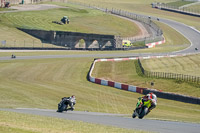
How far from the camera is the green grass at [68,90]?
100 feet

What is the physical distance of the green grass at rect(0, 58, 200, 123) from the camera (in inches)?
1200

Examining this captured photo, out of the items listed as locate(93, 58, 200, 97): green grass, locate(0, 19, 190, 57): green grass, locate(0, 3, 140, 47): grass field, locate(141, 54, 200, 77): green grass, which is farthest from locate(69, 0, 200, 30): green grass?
locate(93, 58, 200, 97): green grass

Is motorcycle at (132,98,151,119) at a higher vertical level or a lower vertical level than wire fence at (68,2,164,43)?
higher

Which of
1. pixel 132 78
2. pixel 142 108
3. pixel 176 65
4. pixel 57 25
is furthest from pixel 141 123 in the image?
pixel 57 25

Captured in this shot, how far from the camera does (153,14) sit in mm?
126688

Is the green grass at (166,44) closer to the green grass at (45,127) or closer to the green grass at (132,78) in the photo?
the green grass at (132,78)

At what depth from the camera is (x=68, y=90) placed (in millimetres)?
37812

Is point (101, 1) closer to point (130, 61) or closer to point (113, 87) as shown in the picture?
point (130, 61)

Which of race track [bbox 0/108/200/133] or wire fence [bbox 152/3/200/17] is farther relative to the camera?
wire fence [bbox 152/3/200/17]

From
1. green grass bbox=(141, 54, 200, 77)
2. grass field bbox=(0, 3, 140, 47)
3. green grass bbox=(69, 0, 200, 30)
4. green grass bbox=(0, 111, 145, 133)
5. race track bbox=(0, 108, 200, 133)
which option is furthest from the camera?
green grass bbox=(69, 0, 200, 30)

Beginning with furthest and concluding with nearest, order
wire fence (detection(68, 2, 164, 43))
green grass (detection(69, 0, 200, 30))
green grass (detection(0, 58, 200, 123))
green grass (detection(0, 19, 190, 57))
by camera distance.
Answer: green grass (detection(69, 0, 200, 30)) < wire fence (detection(68, 2, 164, 43)) < green grass (detection(0, 19, 190, 57)) < green grass (detection(0, 58, 200, 123))

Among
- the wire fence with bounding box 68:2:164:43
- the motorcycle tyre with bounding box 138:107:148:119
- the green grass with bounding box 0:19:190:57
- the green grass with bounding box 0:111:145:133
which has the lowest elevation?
the green grass with bounding box 0:19:190:57

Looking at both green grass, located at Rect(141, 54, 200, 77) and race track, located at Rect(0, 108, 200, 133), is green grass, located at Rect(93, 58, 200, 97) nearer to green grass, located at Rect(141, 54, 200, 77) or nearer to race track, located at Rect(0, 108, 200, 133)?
green grass, located at Rect(141, 54, 200, 77)

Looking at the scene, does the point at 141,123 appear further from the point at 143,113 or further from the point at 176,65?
the point at 176,65
